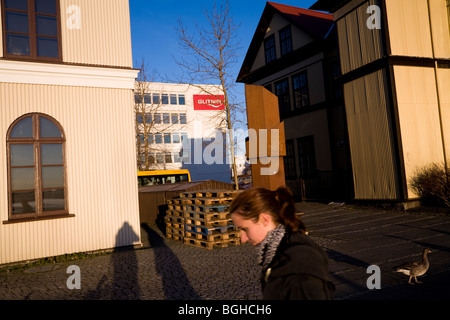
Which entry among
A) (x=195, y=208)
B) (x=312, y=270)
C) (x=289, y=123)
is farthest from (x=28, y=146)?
(x=289, y=123)

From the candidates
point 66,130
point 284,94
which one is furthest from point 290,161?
point 66,130

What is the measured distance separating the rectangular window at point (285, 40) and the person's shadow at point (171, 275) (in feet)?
58.5

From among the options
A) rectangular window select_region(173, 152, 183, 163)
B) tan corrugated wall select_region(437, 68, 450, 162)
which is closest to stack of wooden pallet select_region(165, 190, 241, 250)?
tan corrugated wall select_region(437, 68, 450, 162)

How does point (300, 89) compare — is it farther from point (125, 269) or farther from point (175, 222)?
point (125, 269)

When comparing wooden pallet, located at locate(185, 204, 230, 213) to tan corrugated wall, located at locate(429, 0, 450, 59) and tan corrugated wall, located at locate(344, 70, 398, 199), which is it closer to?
tan corrugated wall, located at locate(344, 70, 398, 199)

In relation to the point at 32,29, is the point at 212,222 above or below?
below

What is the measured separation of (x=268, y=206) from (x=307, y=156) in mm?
21789

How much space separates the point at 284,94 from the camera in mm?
24938

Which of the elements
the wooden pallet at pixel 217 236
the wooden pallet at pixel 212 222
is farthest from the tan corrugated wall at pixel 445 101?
the wooden pallet at pixel 212 222

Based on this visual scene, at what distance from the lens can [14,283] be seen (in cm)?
734

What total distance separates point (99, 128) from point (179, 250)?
4182 mm

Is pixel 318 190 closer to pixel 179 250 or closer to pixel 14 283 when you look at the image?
pixel 179 250

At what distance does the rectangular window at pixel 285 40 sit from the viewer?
24.2 meters
